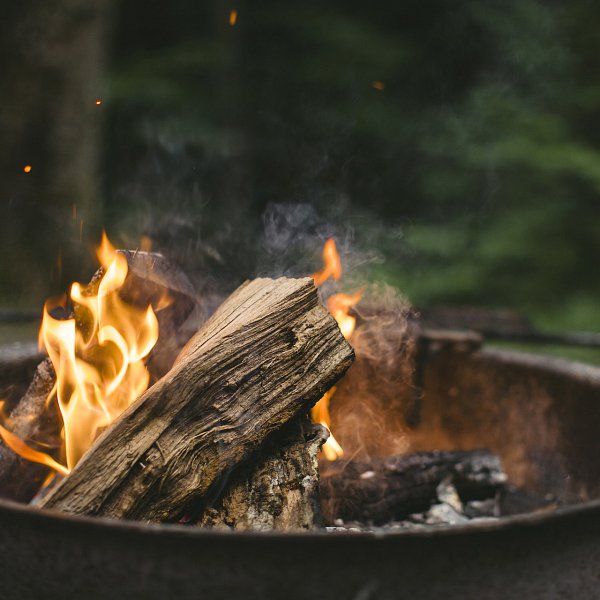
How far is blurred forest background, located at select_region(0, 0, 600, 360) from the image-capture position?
5250mm

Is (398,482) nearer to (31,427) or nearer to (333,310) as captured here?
(333,310)

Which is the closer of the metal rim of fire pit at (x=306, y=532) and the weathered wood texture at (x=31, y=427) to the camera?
the metal rim of fire pit at (x=306, y=532)

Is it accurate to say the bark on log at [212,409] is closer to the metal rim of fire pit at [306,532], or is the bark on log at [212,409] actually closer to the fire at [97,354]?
the metal rim of fire pit at [306,532]

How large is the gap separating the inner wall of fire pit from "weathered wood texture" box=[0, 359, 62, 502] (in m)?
1.18

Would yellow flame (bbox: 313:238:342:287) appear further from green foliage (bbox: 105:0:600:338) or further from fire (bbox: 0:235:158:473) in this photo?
green foliage (bbox: 105:0:600:338)

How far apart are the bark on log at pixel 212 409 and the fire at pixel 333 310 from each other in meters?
0.45

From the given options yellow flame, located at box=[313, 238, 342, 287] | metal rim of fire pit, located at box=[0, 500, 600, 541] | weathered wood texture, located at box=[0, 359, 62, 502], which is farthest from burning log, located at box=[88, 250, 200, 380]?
metal rim of fire pit, located at box=[0, 500, 600, 541]

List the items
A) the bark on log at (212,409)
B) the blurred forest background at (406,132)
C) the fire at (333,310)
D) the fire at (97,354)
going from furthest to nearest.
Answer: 1. the blurred forest background at (406,132)
2. the fire at (333,310)
3. the fire at (97,354)
4. the bark on log at (212,409)

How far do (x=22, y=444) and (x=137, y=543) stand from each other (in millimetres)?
727

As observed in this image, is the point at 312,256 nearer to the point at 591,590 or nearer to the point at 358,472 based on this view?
the point at 358,472

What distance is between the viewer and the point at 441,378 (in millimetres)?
2363

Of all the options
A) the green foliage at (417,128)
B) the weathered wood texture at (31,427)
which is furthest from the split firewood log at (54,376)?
the green foliage at (417,128)

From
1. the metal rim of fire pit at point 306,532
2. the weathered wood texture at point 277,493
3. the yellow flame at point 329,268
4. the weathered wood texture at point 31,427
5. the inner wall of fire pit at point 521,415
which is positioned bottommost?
the inner wall of fire pit at point 521,415

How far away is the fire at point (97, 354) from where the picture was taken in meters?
1.50
